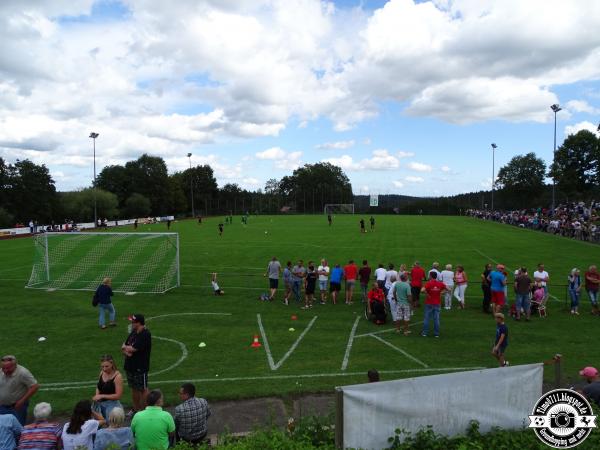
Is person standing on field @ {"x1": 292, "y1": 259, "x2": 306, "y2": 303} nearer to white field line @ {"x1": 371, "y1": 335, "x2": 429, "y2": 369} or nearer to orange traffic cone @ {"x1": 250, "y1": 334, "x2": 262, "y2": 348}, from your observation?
white field line @ {"x1": 371, "y1": 335, "x2": 429, "y2": 369}

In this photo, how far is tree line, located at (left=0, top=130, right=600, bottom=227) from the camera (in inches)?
2672

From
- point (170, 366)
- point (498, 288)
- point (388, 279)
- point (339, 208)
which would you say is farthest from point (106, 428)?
point (339, 208)

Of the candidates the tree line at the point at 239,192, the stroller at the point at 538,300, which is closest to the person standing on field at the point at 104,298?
the stroller at the point at 538,300

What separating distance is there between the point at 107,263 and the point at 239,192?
95.6 m

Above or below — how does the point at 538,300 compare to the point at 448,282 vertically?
below

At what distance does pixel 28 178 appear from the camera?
6925cm

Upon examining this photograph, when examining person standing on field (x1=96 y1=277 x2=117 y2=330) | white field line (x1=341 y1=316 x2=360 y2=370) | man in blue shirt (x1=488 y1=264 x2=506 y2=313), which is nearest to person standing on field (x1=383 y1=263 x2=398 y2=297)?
white field line (x1=341 y1=316 x2=360 y2=370)

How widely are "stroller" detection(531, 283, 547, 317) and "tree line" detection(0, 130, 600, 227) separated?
4282 cm

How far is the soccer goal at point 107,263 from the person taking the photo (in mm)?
22031

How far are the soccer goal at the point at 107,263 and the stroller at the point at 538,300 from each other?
14.4m

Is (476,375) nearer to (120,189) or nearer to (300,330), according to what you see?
(300,330)

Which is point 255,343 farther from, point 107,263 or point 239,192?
point 239,192

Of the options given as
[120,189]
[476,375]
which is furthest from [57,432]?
[120,189]

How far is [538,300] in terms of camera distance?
15844 millimetres
